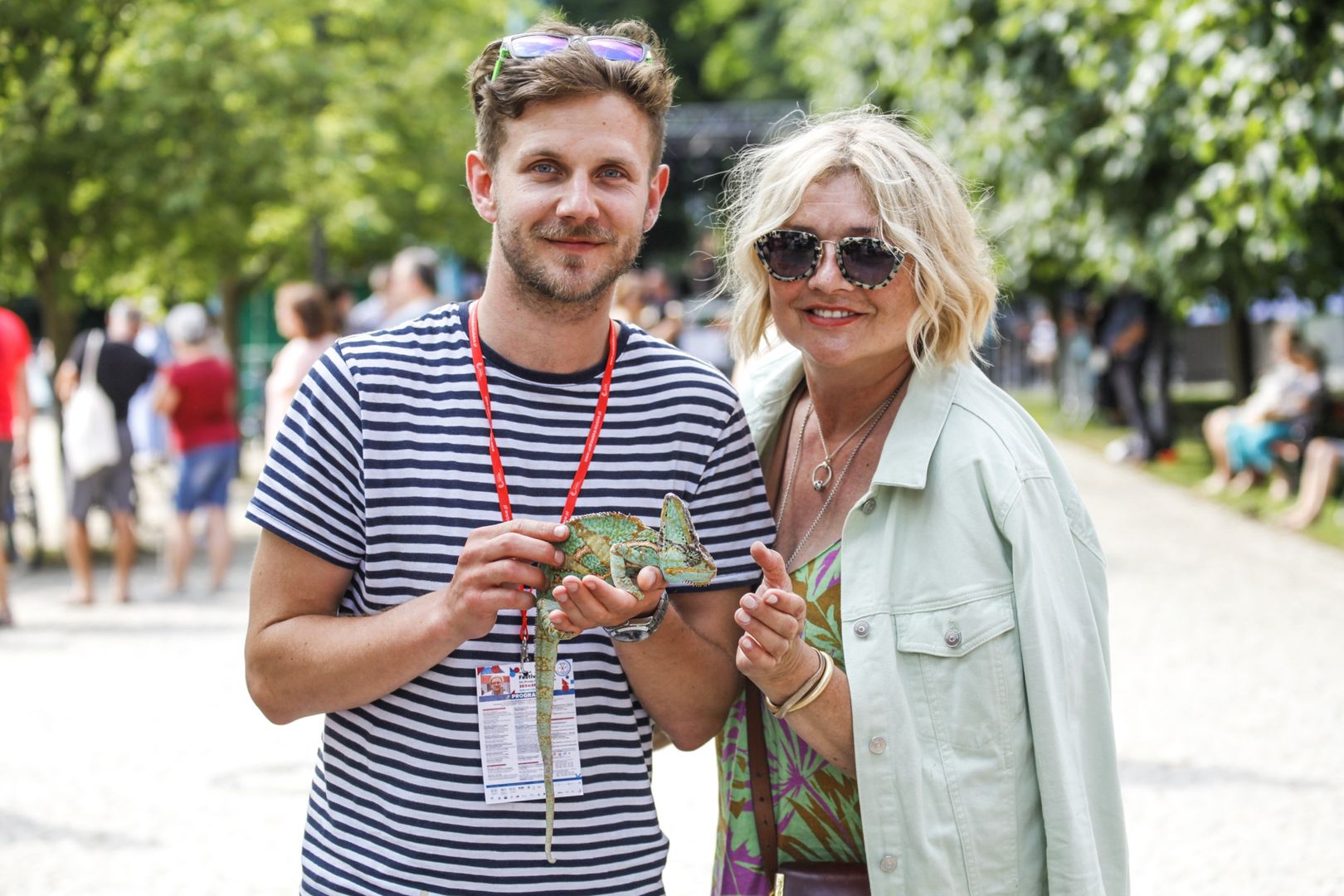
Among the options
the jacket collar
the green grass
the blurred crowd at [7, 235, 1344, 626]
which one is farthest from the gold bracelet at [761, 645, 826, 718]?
the green grass

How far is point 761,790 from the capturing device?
102 inches

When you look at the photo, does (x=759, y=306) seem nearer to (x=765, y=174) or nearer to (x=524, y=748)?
(x=765, y=174)

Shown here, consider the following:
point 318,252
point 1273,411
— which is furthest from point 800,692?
point 318,252

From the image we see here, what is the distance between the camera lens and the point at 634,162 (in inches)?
90.7

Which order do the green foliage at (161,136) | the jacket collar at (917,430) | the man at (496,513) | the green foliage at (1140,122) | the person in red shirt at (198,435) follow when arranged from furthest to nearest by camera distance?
the green foliage at (161,136), the person in red shirt at (198,435), the green foliage at (1140,122), the jacket collar at (917,430), the man at (496,513)

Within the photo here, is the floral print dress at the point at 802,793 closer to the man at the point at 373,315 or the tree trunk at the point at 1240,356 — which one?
the man at the point at 373,315

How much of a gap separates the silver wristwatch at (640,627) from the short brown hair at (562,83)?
0.78 metres

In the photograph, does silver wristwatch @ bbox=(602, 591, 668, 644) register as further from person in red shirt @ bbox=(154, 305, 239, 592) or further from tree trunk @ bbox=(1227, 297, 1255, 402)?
tree trunk @ bbox=(1227, 297, 1255, 402)

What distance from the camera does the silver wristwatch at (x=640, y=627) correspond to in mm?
2119

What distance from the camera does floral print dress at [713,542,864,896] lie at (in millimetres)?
2537

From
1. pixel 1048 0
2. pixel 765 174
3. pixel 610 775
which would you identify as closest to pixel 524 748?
pixel 610 775

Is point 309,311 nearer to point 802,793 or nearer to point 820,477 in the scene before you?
point 820,477

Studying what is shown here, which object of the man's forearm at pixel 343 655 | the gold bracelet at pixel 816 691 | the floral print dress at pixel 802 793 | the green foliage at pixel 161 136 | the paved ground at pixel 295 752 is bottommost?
the paved ground at pixel 295 752

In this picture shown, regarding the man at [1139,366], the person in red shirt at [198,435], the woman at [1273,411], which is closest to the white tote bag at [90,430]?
the person in red shirt at [198,435]
